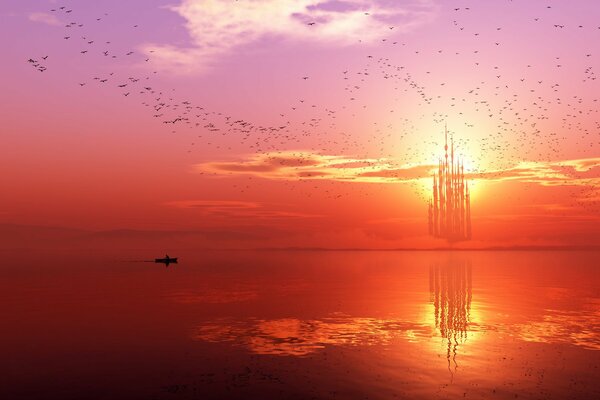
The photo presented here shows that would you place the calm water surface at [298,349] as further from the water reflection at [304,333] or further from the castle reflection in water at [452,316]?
the castle reflection in water at [452,316]

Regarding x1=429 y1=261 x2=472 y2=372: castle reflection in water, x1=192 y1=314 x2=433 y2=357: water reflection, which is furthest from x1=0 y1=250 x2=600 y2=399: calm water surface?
x1=429 y1=261 x2=472 y2=372: castle reflection in water

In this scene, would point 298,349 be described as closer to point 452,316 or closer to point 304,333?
point 304,333

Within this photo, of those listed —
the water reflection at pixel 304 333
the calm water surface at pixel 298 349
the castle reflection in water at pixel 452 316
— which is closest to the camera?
the calm water surface at pixel 298 349

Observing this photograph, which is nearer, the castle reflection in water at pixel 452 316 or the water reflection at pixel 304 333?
the water reflection at pixel 304 333

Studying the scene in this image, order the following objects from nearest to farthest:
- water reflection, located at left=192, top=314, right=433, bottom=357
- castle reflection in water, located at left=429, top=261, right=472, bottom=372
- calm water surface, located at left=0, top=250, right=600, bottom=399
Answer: calm water surface, located at left=0, top=250, right=600, bottom=399 < water reflection, located at left=192, top=314, right=433, bottom=357 < castle reflection in water, located at left=429, top=261, right=472, bottom=372

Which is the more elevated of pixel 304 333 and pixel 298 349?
pixel 298 349

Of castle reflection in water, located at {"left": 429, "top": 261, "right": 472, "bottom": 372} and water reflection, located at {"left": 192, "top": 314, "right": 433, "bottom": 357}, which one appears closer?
water reflection, located at {"left": 192, "top": 314, "right": 433, "bottom": 357}

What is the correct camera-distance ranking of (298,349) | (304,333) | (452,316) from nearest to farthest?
(298,349), (304,333), (452,316)

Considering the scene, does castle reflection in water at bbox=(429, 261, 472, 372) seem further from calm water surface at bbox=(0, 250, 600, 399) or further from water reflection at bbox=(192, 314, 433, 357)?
water reflection at bbox=(192, 314, 433, 357)

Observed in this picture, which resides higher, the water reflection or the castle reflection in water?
the water reflection

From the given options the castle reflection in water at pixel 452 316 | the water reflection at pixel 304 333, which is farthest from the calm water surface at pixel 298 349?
the castle reflection in water at pixel 452 316

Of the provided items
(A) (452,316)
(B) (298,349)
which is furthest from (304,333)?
(A) (452,316)

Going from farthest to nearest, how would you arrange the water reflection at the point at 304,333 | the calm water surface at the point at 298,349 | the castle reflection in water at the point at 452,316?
the castle reflection in water at the point at 452,316, the water reflection at the point at 304,333, the calm water surface at the point at 298,349

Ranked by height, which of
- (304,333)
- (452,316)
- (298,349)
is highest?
(298,349)
